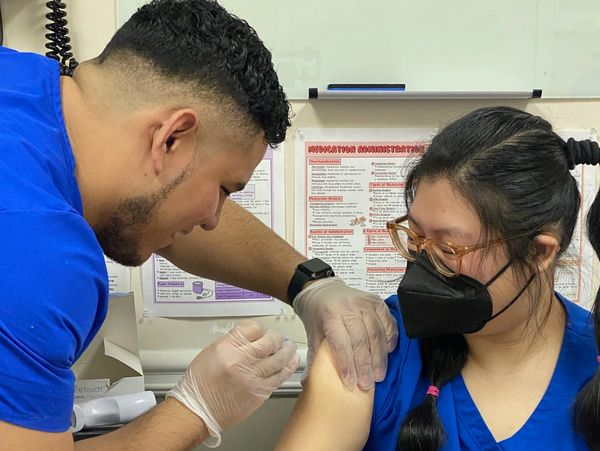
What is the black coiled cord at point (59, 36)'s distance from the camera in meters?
1.50

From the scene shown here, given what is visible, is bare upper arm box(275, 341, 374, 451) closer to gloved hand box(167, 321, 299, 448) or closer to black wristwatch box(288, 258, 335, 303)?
gloved hand box(167, 321, 299, 448)

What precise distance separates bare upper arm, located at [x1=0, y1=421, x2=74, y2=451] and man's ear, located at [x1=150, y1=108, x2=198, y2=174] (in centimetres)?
42

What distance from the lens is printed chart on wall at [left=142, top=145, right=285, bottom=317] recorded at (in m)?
1.62

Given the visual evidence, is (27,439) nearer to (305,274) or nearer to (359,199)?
(305,274)

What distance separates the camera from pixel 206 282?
166cm

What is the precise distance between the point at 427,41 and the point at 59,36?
0.95m

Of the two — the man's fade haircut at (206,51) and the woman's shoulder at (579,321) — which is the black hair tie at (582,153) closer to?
the woman's shoulder at (579,321)

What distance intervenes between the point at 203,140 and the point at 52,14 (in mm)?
809

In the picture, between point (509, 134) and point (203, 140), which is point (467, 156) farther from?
point (203, 140)

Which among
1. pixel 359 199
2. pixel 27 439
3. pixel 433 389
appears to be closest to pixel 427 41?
pixel 359 199

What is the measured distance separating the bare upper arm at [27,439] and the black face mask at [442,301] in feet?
2.04

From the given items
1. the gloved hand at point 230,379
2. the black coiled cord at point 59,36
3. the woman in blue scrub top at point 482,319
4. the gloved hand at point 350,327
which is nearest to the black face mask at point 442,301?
the woman in blue scrub top at point 482,319

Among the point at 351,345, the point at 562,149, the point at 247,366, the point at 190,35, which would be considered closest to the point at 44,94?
the point at 190,35

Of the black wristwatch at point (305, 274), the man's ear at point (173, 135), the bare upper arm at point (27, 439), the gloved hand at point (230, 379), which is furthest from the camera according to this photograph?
the black wristwatch at point (305, 274)
